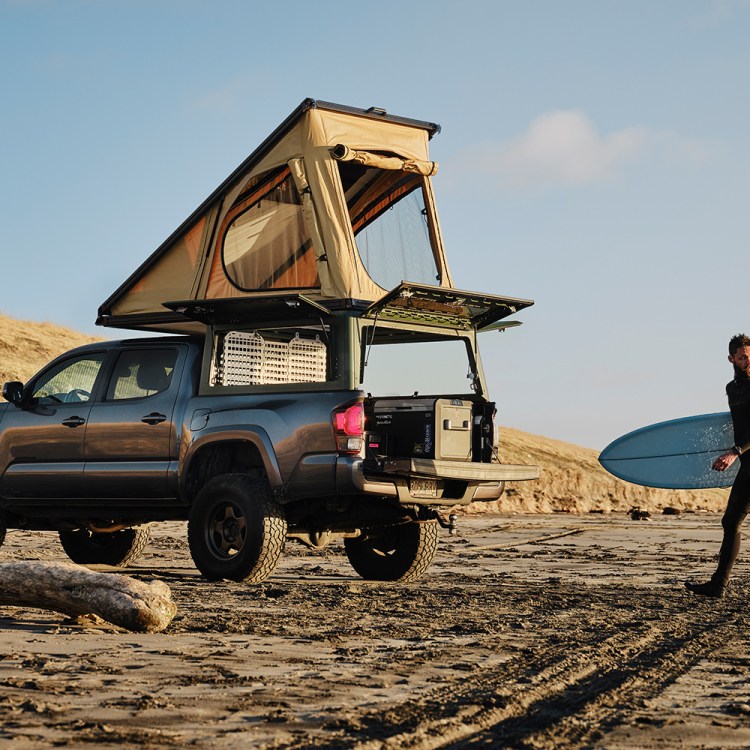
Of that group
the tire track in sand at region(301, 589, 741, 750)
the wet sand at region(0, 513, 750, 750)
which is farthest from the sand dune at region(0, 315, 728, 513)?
the tire track in sand at region(301, 589, 741, 750)

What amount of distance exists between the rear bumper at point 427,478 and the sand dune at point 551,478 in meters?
17.9

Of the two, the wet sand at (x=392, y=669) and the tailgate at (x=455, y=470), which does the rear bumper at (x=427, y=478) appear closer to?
the tailgate at (x=455, y=470)

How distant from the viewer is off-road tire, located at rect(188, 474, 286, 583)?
9.66 metres

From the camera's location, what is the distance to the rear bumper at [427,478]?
9.31 metres

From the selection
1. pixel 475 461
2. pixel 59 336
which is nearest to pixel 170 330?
pixel 475 461

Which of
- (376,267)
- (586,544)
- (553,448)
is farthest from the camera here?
(553,448)

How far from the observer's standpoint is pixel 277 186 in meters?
10.9

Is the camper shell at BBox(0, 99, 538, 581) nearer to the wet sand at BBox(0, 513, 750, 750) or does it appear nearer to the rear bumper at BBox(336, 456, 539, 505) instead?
the rear bumper at BBox(336, 456, 539, 505)

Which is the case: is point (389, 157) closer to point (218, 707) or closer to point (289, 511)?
point (289, 511)

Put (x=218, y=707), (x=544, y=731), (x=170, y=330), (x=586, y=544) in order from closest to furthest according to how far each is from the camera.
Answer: (x=544, y=731) < (x=218, y=707) < (x=170, y=330) < (x=586, y=544)

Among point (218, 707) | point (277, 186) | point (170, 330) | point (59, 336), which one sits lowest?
point (218, 707)

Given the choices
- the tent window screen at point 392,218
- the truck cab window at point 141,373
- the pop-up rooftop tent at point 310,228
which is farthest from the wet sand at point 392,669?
the tent window screen at point 392,218

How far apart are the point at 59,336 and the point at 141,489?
3739 centimetres

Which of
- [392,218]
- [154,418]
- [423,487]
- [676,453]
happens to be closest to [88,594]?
[154,418]
